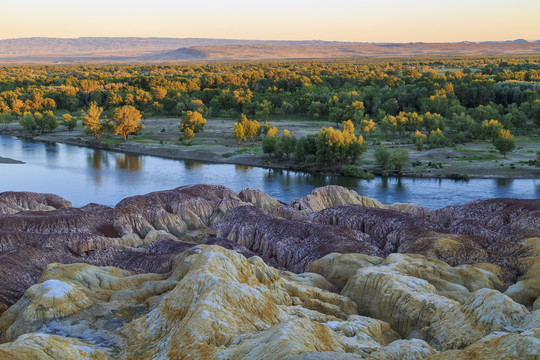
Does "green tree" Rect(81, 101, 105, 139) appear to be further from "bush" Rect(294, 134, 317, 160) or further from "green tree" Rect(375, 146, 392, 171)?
"green tree" Rect(375, 146, 392, 171)

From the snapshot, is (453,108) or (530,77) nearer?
(453,108)

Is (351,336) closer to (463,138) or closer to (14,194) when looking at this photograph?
(14,194)

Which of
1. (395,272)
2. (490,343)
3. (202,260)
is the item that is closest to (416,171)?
(395,272)

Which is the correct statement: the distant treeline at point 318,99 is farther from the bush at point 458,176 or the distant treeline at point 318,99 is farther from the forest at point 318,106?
the bush at point 458,176

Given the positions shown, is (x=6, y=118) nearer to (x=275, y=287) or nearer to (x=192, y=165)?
(x=192, y=165)

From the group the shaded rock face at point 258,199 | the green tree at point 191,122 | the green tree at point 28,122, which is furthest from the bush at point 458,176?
the green tree at point 28,122

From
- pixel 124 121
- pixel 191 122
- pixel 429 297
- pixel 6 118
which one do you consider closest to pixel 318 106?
pixel 191 122
